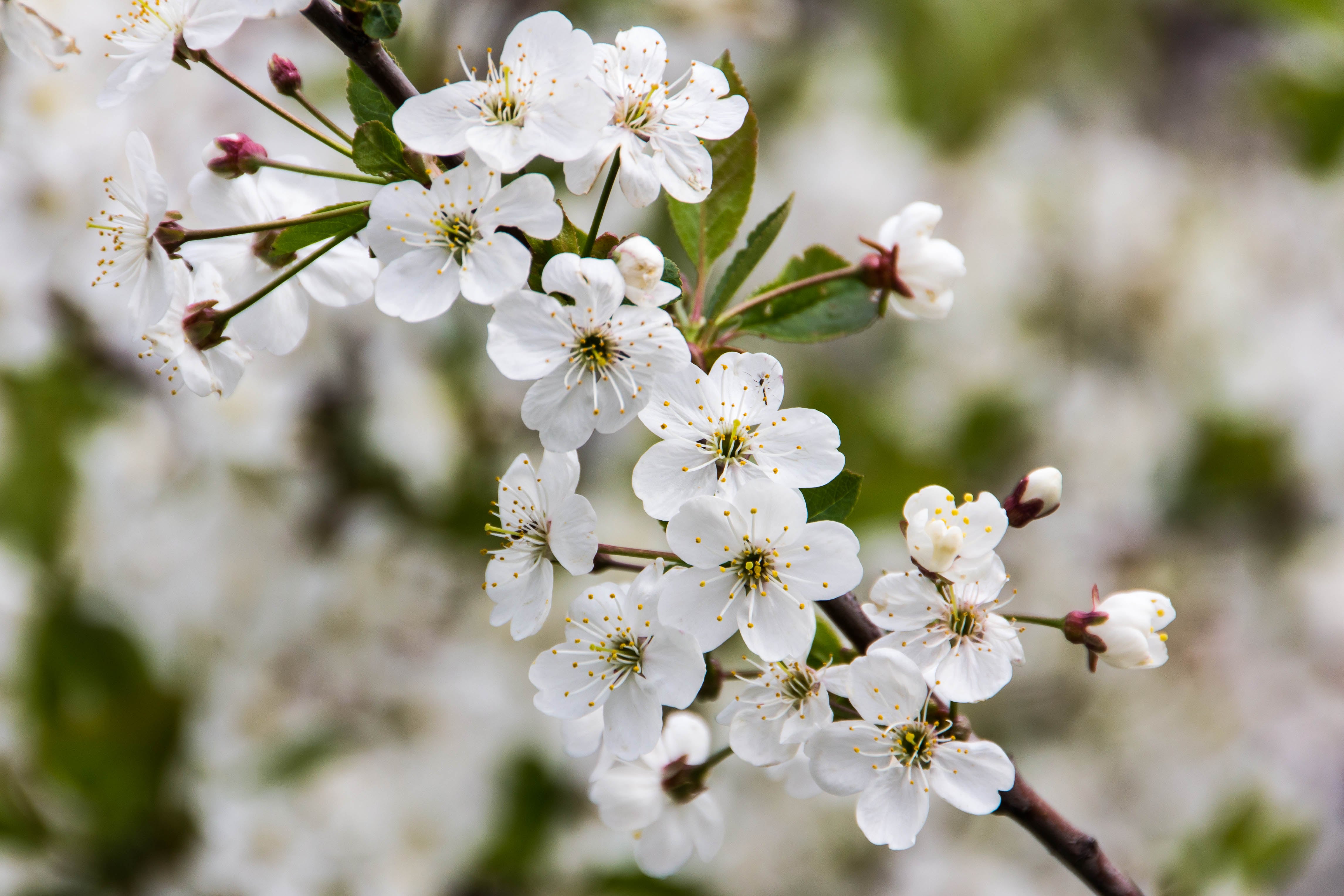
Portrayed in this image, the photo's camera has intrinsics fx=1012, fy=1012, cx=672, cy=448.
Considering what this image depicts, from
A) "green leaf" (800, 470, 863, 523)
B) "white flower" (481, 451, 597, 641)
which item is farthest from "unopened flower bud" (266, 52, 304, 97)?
"green leaf" (800, 470, 863, 523)

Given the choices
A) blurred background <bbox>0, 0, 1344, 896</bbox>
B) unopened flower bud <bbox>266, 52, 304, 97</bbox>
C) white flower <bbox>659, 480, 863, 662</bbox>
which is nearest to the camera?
white flower <bbox>659, 480, 863, 662</bbox>

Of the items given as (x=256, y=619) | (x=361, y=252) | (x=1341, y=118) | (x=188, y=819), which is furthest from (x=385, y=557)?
(x=1341, y=118)

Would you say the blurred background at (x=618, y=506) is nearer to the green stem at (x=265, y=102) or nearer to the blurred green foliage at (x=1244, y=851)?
the blurred green foliage at (x=1244, y=851)

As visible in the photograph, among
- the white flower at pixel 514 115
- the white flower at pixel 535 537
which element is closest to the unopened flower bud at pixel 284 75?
the white flower at pixel 514 115

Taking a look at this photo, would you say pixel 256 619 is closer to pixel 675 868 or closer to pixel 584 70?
pixel 675 868

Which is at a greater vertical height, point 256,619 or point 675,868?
point 675,868

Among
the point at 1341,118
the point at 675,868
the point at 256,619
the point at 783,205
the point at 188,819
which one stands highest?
the point at 783,205

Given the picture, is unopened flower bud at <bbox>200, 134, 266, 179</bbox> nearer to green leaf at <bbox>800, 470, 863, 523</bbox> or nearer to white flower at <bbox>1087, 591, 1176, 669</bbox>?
green leaf at <bbox>800, 470, 863, 523</bbox>
